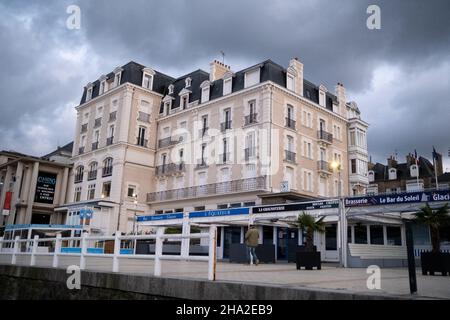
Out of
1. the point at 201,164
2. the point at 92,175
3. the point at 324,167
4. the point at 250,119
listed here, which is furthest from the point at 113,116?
the point at 324,167

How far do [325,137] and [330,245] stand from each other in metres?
11.9

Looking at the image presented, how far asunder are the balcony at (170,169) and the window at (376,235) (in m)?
16.3

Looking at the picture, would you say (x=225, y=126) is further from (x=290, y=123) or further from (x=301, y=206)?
(x=301, y=206)

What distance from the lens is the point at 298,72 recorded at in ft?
111

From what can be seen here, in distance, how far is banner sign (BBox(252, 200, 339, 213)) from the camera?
18.2 metres

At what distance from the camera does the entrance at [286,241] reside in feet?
81.7

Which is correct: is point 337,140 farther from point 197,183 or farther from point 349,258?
point 349,258

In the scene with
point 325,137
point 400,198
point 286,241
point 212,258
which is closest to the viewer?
point 212,258

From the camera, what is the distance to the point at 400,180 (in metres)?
52.6

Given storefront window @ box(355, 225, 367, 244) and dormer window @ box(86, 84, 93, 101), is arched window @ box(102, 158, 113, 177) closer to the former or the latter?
dormer window @ box(86, 84, 93, 101)

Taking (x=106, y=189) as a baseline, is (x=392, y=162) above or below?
above
